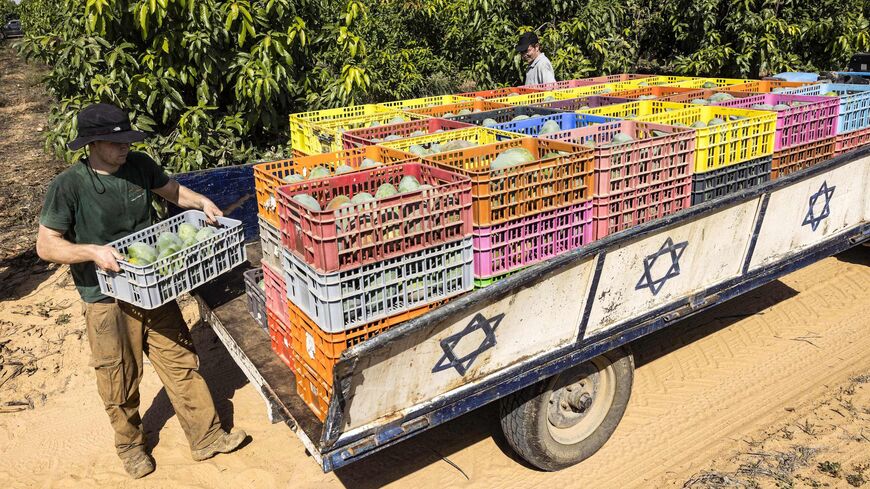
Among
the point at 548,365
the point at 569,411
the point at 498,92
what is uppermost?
the point at 498,92

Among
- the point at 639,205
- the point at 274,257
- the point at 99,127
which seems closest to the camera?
the point at 99,127

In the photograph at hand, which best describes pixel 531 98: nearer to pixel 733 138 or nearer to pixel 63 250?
pixel 733 138

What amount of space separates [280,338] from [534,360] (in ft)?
4.82

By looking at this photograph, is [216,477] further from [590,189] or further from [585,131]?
[585,131]

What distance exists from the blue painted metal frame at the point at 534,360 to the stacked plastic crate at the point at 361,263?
9.7 inches

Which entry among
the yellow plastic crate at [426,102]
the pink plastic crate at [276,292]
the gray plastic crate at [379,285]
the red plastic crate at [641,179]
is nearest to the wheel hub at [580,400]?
the red plastic crate at [641,179]

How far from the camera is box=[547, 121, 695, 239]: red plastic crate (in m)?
4.07

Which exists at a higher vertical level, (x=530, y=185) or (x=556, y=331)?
(x=530, y=185)

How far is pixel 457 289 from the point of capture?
12.0ft

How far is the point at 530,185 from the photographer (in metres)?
3.76

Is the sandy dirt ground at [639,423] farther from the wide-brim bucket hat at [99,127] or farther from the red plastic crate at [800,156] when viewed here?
the wide-brim bucket hat at [99,127]

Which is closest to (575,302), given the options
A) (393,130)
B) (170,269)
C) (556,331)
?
(556,331)

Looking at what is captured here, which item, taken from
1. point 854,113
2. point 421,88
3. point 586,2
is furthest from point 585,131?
point 421,88

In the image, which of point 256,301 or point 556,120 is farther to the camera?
point 556,120
